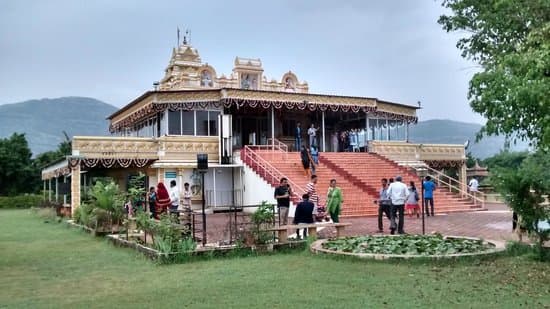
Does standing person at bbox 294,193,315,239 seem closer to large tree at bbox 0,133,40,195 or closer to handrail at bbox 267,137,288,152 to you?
handrail at bbox 267,137,288,152

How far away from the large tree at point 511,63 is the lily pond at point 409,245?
7.83 ft

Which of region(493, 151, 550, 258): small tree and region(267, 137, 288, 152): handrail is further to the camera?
region(267, 137, 288, 152): handrail

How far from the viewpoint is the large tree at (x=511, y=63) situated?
830 cm

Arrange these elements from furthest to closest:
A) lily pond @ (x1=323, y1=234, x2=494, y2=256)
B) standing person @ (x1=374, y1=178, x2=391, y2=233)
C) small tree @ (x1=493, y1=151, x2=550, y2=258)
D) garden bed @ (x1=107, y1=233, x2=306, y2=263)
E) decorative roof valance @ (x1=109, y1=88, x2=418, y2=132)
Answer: decorative roof valance @ (x1=109, y1=88, x2=418, y2=132) < standing person @ (x1=374, y1=178, x2=391, y2=233) < garden bed @ (x1=107, y1=233, x2=306, y2=263) < lily pond @ (x1=323, y1=234, x2=494, y2=256) < small tree @ (x1=493, y1=151, x2=550, y2=258)

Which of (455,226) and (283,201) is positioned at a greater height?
(283,201)

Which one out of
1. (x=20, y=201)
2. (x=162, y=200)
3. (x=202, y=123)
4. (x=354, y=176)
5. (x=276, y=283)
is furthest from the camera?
(x=20, y=201)

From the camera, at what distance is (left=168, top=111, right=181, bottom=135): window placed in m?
25.9

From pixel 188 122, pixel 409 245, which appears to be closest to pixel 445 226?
pixel 409 245

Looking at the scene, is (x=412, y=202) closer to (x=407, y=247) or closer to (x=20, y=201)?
(x=407, y=247)

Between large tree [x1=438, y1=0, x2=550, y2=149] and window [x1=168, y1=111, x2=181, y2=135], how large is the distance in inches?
521

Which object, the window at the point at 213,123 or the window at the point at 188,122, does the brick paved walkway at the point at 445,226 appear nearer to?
the window at the point at 188,122

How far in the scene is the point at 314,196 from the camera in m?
16.0

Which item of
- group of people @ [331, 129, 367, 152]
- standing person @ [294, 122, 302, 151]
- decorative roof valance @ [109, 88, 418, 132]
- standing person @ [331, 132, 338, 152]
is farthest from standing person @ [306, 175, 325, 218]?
standing person @ [331, 132, 338, 152]

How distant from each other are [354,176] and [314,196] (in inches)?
333
